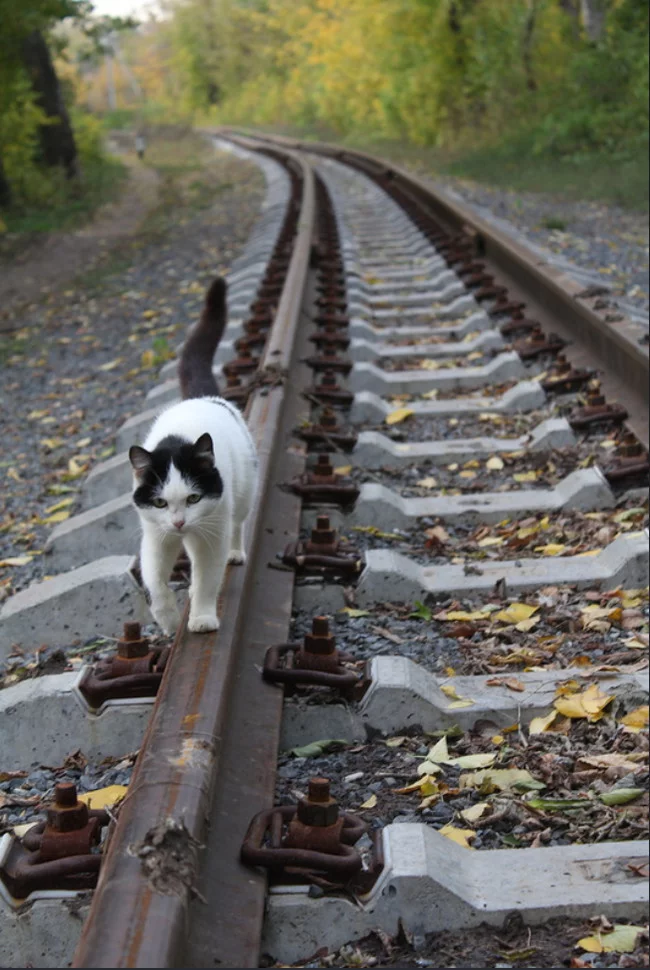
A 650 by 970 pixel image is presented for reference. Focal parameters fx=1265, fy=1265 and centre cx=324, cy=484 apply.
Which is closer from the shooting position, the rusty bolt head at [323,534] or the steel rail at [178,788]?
the steel rail at [178,788]

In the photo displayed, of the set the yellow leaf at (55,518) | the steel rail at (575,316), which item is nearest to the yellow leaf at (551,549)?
the steel rail at (575,316)

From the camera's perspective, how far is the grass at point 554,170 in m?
12.9

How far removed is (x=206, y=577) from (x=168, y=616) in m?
0.23

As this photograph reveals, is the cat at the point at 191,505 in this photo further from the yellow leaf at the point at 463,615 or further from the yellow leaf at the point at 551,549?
the yellow leaf at the point at 551,549

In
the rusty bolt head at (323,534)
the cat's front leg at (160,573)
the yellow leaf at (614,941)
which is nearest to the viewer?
the yellow leaf at (614,941)

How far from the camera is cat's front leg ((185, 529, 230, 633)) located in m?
3.02

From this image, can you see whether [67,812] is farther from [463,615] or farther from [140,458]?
[463,615]

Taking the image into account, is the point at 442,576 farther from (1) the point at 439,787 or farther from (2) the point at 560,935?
(2) the point at 560,935

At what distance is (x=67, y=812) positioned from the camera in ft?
7.36

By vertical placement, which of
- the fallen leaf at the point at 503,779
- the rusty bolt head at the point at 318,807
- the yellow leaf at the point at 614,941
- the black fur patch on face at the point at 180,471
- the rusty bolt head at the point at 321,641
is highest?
the black fur patch on face at the point at 180,471

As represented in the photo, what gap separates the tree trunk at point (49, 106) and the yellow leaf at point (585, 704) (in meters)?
17.3

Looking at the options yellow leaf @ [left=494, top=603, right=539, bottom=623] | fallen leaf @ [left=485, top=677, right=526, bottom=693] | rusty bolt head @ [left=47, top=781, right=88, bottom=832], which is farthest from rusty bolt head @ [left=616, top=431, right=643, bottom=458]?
rusty bolt head @ [left=47, top=781, right=88, bottom=832]

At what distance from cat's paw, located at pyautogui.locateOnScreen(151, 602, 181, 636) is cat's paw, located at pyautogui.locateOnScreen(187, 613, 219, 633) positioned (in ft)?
0.90

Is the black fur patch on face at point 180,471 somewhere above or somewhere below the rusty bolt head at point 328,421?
above
